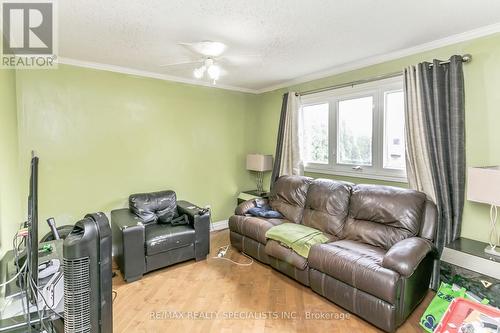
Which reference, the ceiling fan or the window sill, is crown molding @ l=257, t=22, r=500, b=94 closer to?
the ceiling fan

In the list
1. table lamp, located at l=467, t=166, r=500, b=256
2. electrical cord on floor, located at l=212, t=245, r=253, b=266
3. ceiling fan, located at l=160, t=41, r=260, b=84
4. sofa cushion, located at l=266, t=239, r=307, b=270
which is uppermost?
ceiling fan, located at l=160, t=41, r=260, b=84

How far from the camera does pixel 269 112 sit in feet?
14.9

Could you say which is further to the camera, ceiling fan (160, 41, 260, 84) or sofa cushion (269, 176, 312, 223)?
sofa cushion (269, 176, 312, 223)

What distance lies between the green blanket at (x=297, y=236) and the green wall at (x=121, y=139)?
1707 mm

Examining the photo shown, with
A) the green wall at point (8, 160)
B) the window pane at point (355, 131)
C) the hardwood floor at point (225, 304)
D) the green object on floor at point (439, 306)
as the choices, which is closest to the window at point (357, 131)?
the window pane at point (355, 131)

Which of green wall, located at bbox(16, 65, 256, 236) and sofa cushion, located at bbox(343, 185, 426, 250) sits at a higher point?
green wall, located at bbox(16, 65, 256, 236)

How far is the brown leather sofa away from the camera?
1946 mm

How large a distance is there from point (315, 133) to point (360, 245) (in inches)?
73.8

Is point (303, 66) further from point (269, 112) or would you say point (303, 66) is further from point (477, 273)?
point (477, 273)

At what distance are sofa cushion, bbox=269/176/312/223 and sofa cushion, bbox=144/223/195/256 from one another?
3.97 ft

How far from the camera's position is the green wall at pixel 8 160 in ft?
6.11

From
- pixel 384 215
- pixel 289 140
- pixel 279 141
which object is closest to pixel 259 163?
pixel 279 141

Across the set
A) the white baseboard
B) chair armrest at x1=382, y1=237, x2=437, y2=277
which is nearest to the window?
chair armrest at x1=382, y1=237, x2=437, y2=277

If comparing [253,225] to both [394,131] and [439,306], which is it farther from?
[394,131]
